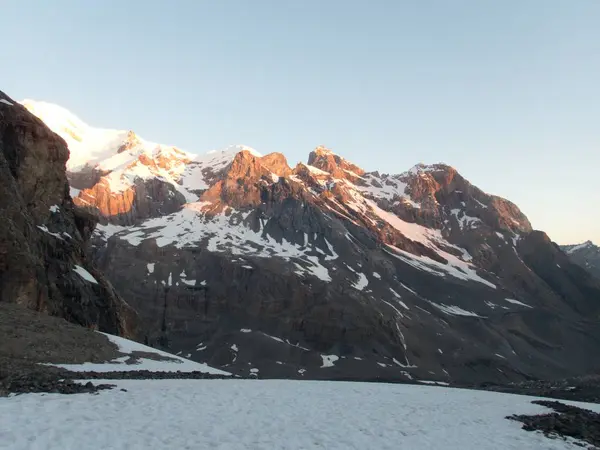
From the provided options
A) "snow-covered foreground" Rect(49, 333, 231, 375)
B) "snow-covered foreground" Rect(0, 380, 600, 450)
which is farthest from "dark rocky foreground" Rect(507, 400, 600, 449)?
"snow-covered foreground" Rect(49, 333, 231, 375)

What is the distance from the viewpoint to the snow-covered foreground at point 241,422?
12.8 metres

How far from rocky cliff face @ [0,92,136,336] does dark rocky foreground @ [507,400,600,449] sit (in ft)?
167

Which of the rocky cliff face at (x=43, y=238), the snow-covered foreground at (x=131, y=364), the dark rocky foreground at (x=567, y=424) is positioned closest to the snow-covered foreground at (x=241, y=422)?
the dark rocky foreground at (x=567, y=424)

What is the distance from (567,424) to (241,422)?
Answer: 12.7 meters

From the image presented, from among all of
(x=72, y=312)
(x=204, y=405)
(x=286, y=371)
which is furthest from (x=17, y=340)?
(x=286, y=371)

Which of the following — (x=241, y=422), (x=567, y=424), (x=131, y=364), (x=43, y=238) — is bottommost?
(x=131, y=364)

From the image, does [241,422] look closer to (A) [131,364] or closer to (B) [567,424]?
(B) [567,424]

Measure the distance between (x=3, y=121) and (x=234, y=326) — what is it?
140404mm

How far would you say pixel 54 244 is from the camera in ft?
227

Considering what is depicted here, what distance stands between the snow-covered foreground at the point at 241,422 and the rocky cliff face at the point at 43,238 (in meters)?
39.4

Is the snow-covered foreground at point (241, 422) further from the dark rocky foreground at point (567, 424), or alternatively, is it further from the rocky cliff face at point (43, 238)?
the rocky cliff face at point (43, 238)

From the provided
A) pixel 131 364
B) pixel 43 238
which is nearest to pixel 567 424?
pixel 131 364

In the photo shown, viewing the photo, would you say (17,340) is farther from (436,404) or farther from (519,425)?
(519,425)

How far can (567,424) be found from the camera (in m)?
18.7
